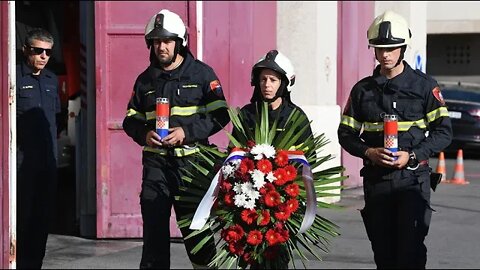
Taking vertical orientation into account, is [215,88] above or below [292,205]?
above

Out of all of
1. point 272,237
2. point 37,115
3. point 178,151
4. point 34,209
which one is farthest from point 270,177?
point 34,209

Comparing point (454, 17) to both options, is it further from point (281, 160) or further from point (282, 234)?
point (282, 234)

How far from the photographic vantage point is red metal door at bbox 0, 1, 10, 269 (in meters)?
7.35

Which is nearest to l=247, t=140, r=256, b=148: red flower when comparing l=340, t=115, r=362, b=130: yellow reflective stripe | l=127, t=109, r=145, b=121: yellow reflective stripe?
l=340, t=115, r=362, b=130: yellow reflective stripe

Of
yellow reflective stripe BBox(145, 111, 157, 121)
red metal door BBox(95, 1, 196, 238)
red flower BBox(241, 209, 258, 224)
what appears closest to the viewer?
red flower BBox(241, 209, 258, 224)

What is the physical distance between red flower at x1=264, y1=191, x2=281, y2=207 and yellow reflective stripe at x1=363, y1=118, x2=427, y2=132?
548mm

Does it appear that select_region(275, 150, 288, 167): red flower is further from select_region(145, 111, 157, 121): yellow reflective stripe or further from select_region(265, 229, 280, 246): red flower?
select_region(145, 111, 157, 121): yellow reflective stripe

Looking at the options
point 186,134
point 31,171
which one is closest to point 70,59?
point 31,171

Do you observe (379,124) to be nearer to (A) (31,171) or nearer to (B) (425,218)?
(B) (425,218)

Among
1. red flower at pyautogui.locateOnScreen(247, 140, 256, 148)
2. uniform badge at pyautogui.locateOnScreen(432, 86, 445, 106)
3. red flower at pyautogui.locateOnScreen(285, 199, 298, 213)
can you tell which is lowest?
red flower at pyautogui.locateOnScreen(285, 199, 298, 213)

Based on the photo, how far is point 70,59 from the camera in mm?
13438

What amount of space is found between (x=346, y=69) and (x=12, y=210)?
18.0 ft

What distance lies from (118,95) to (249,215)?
12.4ft

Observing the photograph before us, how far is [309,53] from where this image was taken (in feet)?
36.2
